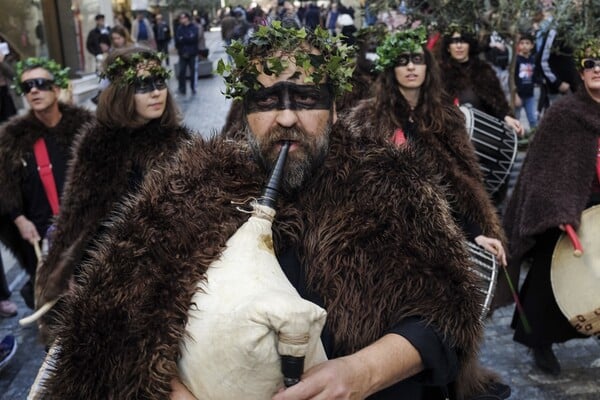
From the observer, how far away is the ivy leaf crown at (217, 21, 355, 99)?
2061 millimetres

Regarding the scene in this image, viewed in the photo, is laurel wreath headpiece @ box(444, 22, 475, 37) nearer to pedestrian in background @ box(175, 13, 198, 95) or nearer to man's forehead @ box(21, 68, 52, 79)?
man's forehead @ box(21, 68, 52, 79)

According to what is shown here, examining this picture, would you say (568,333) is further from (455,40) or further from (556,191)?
(455,40)

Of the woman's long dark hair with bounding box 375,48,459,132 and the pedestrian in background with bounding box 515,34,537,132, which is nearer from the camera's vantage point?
the woman's long dark hair with bounding box 375,48,459,132

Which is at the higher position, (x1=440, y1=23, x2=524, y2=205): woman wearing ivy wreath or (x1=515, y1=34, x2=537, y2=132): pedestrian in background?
(x1=440, y1=23, x2=524, y2=205): woman wearing ivy wreath

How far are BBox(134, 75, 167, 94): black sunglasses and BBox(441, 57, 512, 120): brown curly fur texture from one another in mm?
3338

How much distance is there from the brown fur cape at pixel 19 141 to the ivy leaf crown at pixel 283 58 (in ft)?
9.86

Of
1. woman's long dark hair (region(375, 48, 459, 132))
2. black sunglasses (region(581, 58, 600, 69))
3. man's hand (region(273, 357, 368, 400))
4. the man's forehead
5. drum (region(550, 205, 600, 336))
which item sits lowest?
drum (region(550, 205, 600, 336))

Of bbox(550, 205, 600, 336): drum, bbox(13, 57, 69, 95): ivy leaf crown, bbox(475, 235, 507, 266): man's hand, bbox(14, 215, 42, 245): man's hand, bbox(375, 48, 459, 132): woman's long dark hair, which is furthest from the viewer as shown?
bbox(13, 57, 69, 95): ivy leaf crown

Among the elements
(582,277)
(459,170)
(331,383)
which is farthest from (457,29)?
(331,383)

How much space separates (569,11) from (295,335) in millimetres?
7714

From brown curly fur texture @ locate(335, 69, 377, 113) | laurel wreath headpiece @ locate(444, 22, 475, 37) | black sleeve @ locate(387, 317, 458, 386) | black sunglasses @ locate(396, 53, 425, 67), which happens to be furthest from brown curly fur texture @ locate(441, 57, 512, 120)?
black sleeve @ locate(387, 317, 458, 386)

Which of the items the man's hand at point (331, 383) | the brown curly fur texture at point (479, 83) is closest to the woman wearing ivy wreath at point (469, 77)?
the brown curly fur texture at point (479, 83)

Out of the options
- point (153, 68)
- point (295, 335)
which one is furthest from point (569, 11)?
point (295, 335)

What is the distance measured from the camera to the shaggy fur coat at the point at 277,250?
1.71 metres
